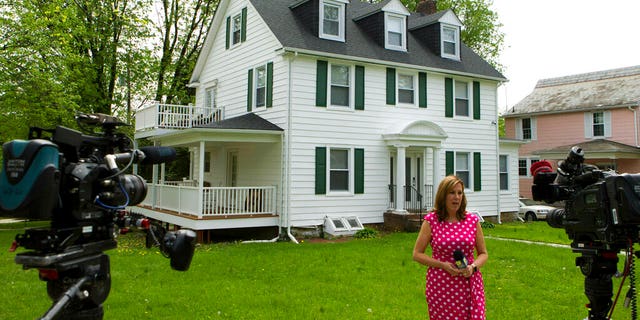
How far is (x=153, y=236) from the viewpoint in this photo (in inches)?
119

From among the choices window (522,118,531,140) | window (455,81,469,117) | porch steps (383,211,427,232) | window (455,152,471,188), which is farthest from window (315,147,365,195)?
window (522,118,531,140)

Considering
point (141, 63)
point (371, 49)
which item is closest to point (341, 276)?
point (371, 49)

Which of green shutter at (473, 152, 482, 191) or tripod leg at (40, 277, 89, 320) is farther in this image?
green shutter at (473, 152, 482, 191)

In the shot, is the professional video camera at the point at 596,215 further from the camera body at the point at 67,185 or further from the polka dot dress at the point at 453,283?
the camera body at the point at 67,185

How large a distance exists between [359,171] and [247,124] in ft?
12.2

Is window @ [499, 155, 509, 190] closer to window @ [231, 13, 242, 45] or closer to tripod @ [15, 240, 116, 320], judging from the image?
window @ [231, 13, 242, 45]

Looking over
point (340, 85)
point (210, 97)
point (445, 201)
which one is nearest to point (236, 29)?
point (210, 97)

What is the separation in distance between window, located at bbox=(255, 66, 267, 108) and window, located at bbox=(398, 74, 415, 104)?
4456 mm

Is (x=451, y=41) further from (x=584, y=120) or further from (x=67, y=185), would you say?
(x=67, y=185)

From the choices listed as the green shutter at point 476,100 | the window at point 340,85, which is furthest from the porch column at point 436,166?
the window at point 340,85

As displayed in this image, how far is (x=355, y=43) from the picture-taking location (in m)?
A: 15.5

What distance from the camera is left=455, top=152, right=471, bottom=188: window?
17109 millimetres

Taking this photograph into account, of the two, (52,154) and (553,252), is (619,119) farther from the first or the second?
(52,154)

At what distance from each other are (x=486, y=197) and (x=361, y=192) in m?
5.51
